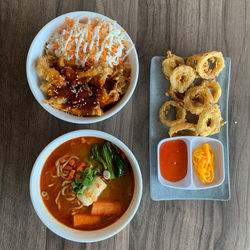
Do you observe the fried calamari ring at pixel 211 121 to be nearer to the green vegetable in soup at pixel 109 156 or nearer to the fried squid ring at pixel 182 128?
the fried squid ring at pixel 182 128

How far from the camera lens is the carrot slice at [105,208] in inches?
77.1

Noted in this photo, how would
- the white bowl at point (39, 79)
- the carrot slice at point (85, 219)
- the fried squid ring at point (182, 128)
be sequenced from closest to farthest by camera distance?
the white bowl at point (39, 79) → the carrot slice at point (85, 219) → the fried squid ring at point (182, 128)

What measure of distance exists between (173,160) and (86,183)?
0.71 meters

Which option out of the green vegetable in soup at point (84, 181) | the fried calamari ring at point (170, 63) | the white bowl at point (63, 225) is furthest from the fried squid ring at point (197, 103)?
the green vegetable in soup at point (84, 181)

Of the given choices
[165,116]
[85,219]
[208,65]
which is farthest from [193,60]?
[85,219]

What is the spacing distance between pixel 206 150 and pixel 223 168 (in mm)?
209

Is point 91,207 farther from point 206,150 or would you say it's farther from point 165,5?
point 165,5

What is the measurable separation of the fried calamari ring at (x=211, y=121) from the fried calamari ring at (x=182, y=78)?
0.81ft

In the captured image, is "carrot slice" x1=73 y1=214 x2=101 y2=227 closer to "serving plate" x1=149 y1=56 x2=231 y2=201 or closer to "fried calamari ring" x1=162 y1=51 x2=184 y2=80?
"serving plate" x1=149 y1=56 x2=231 y2=201

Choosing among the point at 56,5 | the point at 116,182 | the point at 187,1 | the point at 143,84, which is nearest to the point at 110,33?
the point at 143,84

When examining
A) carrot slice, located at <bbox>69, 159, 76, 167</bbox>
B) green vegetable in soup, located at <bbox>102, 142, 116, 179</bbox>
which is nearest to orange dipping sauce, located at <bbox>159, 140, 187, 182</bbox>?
green vegetable in soup, located at <bbox>102, 142, 116, 179</bbox>

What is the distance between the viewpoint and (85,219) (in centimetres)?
195

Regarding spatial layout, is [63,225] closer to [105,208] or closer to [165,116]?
[105,208]

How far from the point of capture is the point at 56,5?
6.96ft
